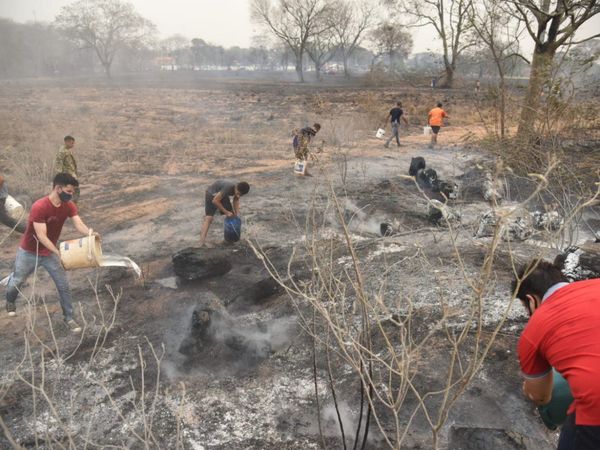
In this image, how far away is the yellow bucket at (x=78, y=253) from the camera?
13.6 feet

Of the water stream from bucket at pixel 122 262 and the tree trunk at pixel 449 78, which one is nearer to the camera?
the water stream from bucket at pixel 122 262

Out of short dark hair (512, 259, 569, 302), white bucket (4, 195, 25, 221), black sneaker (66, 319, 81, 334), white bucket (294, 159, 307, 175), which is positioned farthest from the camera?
white bucket (294, 159, 307, 175)

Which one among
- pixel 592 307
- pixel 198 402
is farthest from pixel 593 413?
pixel 198 402

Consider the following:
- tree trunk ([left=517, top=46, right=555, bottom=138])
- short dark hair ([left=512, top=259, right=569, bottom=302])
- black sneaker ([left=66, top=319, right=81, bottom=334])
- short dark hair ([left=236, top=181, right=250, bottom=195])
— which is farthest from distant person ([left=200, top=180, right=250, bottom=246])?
tree trunk ([left=517, top=46, right=555, bottom=138])

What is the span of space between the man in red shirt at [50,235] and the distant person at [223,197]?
1.95m

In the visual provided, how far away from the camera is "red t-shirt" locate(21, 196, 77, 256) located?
3.91 metres

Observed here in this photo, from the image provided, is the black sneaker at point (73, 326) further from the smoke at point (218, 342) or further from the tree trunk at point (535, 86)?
the tree trunk at point (535, 86)

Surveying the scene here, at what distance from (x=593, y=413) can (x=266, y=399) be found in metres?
2.25

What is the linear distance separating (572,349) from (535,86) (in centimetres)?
850

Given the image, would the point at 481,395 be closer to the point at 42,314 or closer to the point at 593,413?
the point at 593,413

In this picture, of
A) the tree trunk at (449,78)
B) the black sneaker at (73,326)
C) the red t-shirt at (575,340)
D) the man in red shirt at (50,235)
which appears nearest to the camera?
the red t-shirt at (575,340)

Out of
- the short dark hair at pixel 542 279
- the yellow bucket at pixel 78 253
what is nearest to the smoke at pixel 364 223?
the yellow bucket at pixel 78 253

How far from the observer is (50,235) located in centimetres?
412

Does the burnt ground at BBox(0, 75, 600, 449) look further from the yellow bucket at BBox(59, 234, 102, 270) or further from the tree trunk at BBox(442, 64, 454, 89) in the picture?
the tree trunk at BBox(442, 64, 454, 89)
